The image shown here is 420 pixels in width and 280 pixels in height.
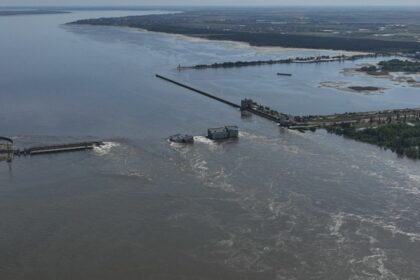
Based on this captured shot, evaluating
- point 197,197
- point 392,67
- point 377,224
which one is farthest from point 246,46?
point 377,224

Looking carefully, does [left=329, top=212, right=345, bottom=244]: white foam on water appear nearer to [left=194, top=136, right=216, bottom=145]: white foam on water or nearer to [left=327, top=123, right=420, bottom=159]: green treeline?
[left=327, top=123, right=420, bottom=159]: green treeline

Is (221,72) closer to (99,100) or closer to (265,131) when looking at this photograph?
(99,100)

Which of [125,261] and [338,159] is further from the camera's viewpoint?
[338,159]

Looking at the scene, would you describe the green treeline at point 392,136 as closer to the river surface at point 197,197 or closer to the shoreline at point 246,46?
the river surface at point 197,197

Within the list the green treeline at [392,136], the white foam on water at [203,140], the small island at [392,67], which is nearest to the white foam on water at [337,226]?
the green treeline at [392,136]

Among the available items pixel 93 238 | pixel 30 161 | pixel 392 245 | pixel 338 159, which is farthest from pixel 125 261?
pixel 338 159

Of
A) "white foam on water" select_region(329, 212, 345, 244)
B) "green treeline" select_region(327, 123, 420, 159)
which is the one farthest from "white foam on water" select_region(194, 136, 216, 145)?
"white foam on water" select_region(329, 212, 345, 244)
